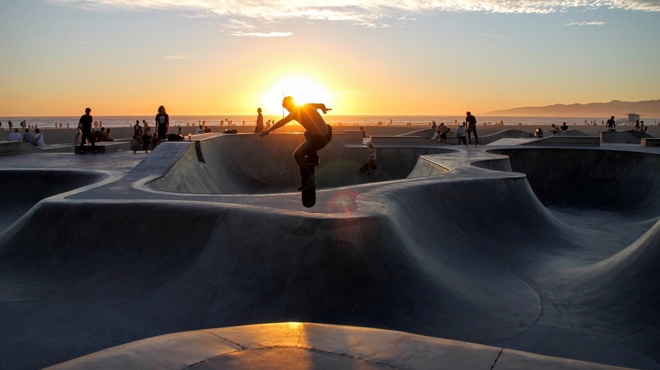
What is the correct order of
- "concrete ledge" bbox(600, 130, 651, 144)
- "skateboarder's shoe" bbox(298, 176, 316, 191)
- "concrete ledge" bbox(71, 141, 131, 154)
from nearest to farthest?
"skateboarder's shoe" bbox(298, 176, 316, 191)
"concrete ledge" bbox(71, 141, 131, 154)
"concrete ledge" bbox(600, 130, 651, 144)

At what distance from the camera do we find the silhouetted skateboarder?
689cm

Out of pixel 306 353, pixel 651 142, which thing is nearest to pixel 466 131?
pixel 651 142

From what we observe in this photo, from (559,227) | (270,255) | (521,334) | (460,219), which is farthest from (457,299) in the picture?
(559,227)

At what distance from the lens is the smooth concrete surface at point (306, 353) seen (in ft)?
9.93

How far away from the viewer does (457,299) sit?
24.4 ft

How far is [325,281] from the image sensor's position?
6.90 meters

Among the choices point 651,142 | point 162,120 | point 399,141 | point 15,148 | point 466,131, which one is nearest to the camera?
point 162,120

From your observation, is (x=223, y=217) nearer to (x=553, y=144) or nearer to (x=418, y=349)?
(x=418, y=349)

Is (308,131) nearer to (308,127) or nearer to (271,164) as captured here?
(308,127)

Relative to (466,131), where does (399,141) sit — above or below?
below

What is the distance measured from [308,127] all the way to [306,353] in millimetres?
4160

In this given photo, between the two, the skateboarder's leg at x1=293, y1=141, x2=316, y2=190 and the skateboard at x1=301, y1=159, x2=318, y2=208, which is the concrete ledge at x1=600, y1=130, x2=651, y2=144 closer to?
the skateboard at x1=301, y1=159, x2=318, y2=208

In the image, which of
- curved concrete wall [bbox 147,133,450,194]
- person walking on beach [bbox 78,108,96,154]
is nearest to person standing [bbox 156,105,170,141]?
curved concrete wall [bbox 147,133,450,194]

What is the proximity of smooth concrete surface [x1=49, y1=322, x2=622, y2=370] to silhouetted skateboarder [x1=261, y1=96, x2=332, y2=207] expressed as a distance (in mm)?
3747
